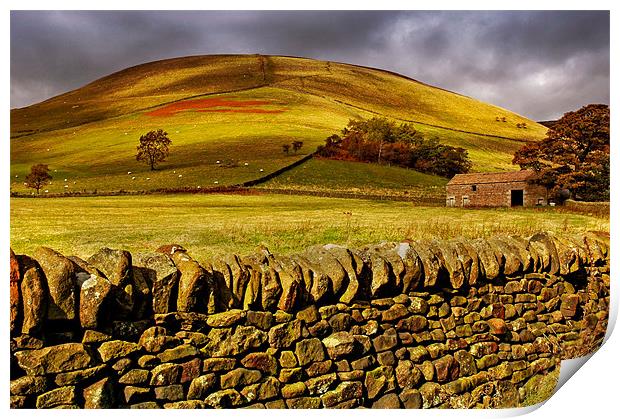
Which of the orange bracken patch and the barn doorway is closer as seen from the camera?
the barn doorway

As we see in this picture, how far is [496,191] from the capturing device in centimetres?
895

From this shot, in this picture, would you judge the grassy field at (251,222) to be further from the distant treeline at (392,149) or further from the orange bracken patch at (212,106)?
the orange bracken patch at (212,106)

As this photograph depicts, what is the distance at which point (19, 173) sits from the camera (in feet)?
22.7

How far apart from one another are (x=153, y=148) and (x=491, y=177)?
22.2 ft

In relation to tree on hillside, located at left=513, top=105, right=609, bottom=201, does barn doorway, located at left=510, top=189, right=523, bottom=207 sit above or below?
below

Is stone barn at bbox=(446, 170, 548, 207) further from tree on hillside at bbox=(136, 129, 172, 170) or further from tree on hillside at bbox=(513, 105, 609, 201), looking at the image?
tree on hillside at bbox=(136, 129, 172, 170)

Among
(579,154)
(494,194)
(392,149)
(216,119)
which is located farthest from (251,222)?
(579,154)

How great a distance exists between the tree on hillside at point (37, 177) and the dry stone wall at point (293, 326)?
4454 mm

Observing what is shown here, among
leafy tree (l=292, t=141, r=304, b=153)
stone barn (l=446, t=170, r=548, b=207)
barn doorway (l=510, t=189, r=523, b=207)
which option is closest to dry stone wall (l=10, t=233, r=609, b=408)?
barn doorway (l=510, t=189, r=523, b=207)

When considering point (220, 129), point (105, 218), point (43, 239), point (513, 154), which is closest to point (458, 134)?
point (513, 154)

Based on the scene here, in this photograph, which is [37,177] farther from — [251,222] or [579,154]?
[579,154]

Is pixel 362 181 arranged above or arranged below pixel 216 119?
below

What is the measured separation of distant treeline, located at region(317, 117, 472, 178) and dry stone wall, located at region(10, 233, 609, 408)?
4719 millimetres

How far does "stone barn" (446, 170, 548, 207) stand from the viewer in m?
8.43
